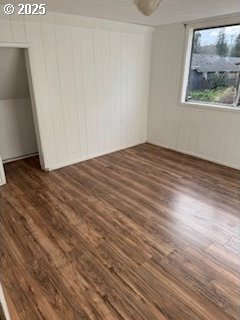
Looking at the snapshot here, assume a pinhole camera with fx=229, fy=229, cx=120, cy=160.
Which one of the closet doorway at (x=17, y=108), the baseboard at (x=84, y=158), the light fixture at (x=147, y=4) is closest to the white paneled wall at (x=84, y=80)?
the baseboard at (x=84, y=158)

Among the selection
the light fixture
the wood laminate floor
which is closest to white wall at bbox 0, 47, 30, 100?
the wood laminate floor

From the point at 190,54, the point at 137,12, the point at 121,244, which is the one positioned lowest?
the point at 121,244

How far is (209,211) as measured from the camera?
248 cm

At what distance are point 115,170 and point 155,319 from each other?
2.25m

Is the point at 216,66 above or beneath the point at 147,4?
beneath

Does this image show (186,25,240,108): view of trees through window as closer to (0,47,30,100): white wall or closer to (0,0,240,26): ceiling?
(0,0,240,26): ceiling

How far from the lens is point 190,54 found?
3.71 m

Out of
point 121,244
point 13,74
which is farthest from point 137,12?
point 121,244

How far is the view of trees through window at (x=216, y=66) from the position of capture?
3275 millimetres

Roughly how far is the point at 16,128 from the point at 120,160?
1.77 metres

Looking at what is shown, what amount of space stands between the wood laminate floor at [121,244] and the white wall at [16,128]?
0.52 meters

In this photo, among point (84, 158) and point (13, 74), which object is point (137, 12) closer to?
point (13, 74)

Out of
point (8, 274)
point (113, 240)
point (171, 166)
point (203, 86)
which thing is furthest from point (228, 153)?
point (8, 274)

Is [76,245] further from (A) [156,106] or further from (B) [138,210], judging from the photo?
(A) [156,106]
